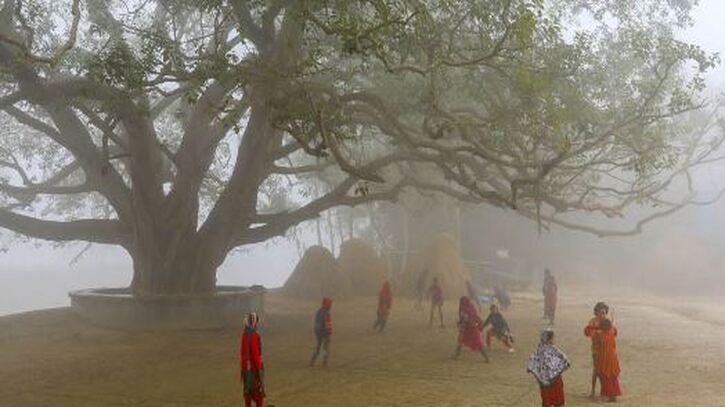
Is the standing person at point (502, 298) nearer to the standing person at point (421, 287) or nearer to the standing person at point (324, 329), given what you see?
the standing person at point (421, 287)

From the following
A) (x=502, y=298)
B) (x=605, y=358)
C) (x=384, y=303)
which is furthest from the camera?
(x=502, y=298)

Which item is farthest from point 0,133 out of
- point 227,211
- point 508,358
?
point 508,358

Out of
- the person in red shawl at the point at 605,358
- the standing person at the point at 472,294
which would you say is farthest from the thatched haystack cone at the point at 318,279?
the person in red shawl at the point at 605,358

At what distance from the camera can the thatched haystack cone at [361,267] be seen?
100 feet

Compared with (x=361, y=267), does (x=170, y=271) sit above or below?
below

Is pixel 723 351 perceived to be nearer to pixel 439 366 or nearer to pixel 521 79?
pixel 439 366

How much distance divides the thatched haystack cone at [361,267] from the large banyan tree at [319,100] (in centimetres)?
1060

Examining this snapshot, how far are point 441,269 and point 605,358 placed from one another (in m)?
19.0

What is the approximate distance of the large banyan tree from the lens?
11844 millimetres

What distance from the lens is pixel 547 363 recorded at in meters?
8.99

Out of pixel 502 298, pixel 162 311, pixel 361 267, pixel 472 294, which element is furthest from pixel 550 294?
pixel 361 267

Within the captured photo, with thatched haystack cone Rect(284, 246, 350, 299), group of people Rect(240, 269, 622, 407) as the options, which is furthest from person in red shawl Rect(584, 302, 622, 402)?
thatched haystack cone Rect(284, 246, 350, 299)

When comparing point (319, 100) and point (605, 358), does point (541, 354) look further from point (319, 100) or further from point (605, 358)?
point (319, 100)

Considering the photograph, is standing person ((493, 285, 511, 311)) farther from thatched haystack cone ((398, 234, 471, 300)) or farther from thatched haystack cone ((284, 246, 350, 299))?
thatched haystack cone ((284, 246, 350, 299))
